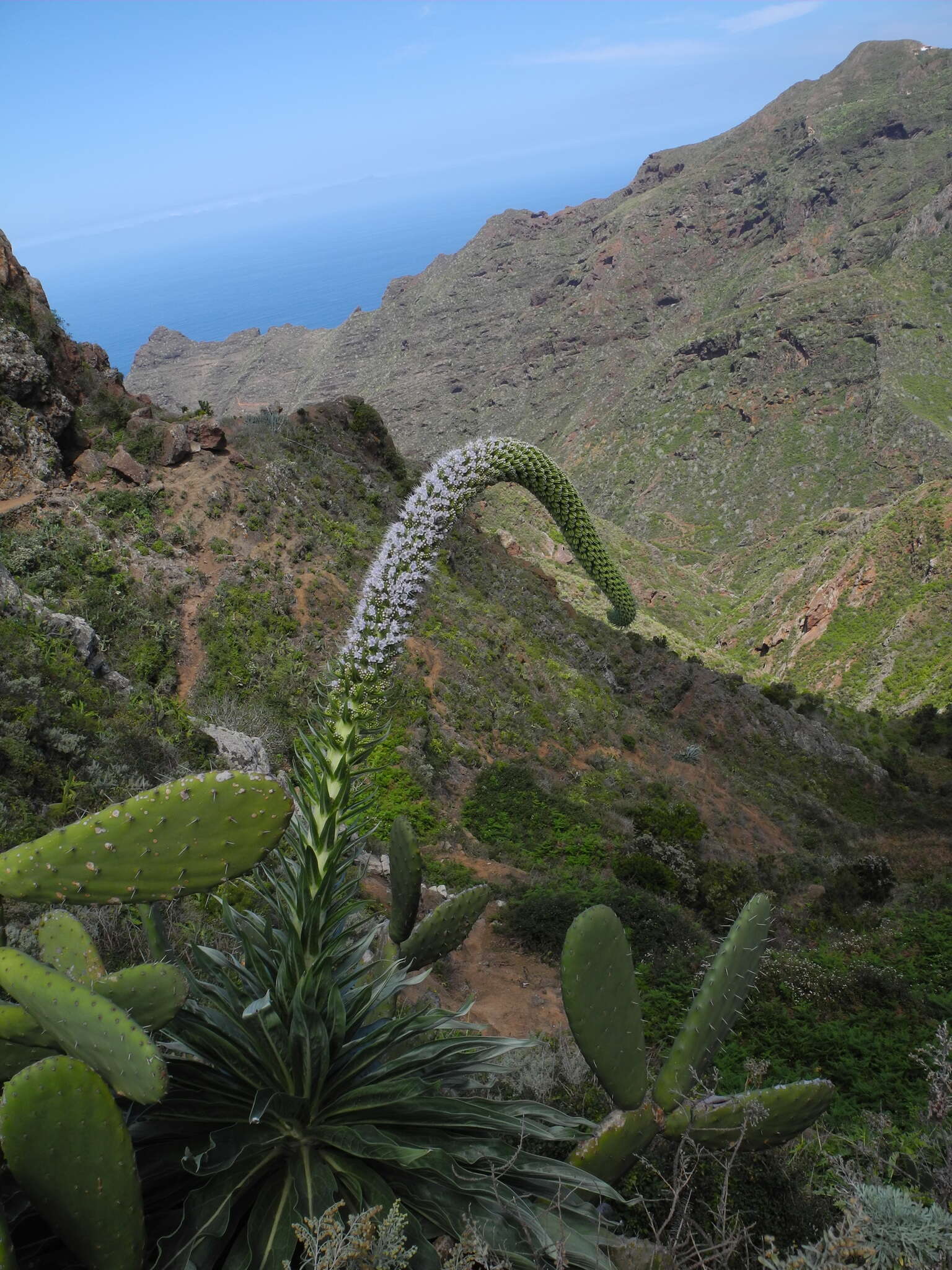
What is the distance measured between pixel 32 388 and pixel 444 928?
18.8m

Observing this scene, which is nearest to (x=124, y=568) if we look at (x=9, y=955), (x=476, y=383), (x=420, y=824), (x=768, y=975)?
(x=420, y=824)

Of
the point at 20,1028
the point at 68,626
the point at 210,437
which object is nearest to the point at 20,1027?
the point at 20,1028

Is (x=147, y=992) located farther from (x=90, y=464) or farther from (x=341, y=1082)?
(x=90, y=464)

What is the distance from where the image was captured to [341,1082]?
277 centimetres

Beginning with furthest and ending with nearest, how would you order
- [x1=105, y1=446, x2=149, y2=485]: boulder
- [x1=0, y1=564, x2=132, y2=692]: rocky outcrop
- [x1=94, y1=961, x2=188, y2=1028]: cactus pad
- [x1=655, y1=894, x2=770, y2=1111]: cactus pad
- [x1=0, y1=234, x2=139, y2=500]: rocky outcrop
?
[x1=105, y1=446, x2=149, y2=485]: boulder
[x1=0, y1=234, x2=139, y2=500]: rocky outcrop
[x1=0, y1=564, x2=132, y2=692]: rocky outcrop
[x1=655, y1=894, x2=770, y2=1111]: cactus pad
[x1=94, y1=961, x2=188, y2=1028]: cactus pad

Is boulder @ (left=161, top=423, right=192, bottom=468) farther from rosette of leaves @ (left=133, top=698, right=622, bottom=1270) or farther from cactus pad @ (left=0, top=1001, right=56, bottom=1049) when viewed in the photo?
cactus pad @ (left=0, top=1001, right=56, bottom=1049)

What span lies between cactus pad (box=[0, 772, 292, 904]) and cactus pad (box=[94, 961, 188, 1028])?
0.28m

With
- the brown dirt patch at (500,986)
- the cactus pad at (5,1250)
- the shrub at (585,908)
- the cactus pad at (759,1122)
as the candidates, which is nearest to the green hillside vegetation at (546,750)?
the shrub at (585,908)

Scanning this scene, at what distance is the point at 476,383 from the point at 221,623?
11428 cm

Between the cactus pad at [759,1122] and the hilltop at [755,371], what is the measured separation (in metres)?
37.1

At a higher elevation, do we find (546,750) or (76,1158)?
(76,1158)

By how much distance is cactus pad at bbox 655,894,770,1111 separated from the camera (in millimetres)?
3174

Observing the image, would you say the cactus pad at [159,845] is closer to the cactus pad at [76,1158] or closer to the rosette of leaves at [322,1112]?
the rosette of leaves at [322,1112]

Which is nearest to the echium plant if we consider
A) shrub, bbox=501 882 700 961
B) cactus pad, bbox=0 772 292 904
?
cactus pad, bbox=0 772 292 904
